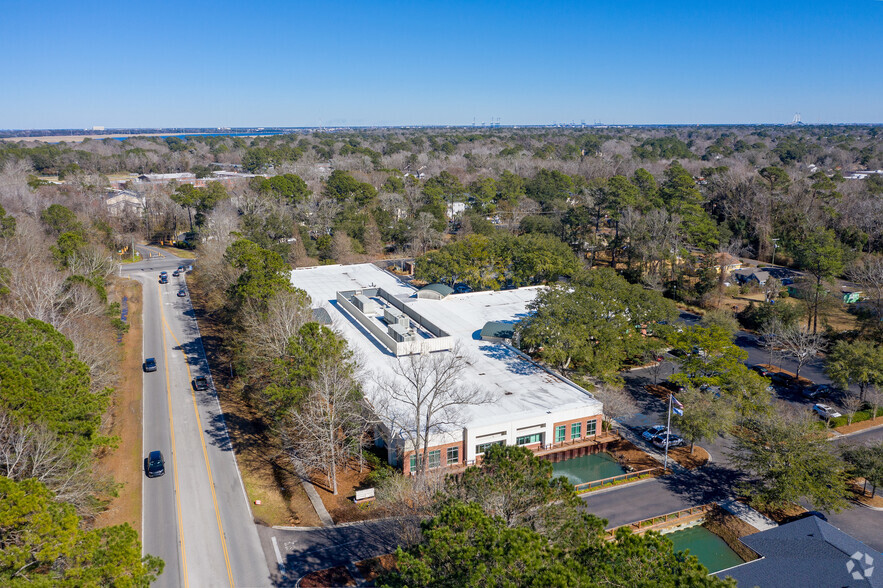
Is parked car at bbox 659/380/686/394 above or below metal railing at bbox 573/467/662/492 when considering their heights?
above

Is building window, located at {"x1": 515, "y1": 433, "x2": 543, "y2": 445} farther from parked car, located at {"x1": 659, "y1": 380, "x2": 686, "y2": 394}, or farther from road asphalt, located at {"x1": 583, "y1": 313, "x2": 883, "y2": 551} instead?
parked car, located at {"x1": 659, "y1": 380, "x2": 686, "y2": 394}

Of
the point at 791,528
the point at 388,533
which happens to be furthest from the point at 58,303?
the point at 791,528

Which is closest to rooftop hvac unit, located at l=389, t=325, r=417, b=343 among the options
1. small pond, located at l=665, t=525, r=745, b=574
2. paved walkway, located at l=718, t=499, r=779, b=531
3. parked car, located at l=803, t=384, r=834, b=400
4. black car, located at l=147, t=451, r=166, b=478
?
black car, located at l=147, t=451, r=166, b=478

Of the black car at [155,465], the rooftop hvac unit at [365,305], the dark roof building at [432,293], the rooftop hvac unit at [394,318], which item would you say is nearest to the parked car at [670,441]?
the rooftop hvac unit at [394,318]

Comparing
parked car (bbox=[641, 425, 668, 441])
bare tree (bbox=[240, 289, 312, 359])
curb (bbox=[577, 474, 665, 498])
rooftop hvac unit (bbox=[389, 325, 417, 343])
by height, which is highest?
bare tree (bbox=[240, 289, 312, 359])

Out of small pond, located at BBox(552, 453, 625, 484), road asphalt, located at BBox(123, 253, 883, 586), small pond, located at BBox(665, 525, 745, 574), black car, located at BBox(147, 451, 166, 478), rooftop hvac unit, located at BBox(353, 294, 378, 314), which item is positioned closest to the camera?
road asphalt, located at BBox(123, 253, 883, 586)

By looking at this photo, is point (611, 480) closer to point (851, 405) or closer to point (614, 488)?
point (614, 488)
